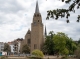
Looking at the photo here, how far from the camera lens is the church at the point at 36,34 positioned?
335 feet

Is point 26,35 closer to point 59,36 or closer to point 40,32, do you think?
point 40,32

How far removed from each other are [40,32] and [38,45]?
6.68m

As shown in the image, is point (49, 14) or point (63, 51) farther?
point (63, 51)

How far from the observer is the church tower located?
102 metres

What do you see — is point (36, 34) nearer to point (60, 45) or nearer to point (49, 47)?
point (49, 47)

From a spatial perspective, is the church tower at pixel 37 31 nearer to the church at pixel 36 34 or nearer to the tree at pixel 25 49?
the church at pixel 36 34

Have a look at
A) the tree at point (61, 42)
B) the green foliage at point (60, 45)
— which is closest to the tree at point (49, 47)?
the green foliage at point (60, 45)

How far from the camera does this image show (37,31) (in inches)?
4109

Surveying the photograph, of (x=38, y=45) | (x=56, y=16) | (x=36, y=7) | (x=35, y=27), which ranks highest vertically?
(x=36, y=7)

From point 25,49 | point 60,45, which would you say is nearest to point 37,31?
point 25,49

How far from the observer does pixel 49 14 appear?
34.6 ft

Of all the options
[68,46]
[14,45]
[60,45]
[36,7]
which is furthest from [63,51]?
[14,45]

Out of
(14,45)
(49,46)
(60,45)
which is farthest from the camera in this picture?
(14,45)

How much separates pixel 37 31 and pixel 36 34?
1.48 m
